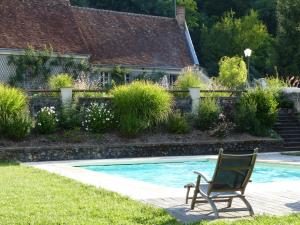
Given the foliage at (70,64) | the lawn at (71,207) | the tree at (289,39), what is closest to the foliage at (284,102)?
the foliage at (70,64)

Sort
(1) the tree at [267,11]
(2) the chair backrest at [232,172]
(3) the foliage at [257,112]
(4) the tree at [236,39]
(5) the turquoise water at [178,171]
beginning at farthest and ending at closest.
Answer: (1) the tree at [267,11] < (4) the tree at [236,39] < (3) the foliage at [257,112] < (5) the turquoise water at [178,171] < (2) the chair backrest at [232,172]

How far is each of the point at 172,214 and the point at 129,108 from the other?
11667 mm

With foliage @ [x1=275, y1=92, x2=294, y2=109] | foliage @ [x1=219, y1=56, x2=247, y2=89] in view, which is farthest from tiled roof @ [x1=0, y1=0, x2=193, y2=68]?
foliage @ [x1=275, y1=92, x2=294, y2=109]

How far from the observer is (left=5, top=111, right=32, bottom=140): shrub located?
57.1ft

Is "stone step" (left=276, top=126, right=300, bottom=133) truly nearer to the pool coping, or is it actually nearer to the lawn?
the pool coping

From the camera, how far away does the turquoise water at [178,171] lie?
14.0 meters

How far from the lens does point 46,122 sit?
60.1ft

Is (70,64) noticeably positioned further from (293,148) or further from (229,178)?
(229,178)

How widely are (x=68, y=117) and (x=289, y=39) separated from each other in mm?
25491

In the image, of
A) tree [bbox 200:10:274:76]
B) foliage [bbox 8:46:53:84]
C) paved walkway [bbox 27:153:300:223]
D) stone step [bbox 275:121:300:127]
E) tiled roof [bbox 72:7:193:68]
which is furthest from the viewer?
tree [bbox 200:10:274:76]

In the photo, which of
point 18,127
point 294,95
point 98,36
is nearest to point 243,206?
point 18,127

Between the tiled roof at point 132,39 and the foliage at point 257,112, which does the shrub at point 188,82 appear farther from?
→ the tiled roof at point 132,39

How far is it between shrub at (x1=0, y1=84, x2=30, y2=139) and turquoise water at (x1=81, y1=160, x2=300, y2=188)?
360 centimetres

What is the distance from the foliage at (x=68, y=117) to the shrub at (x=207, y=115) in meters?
4.98
